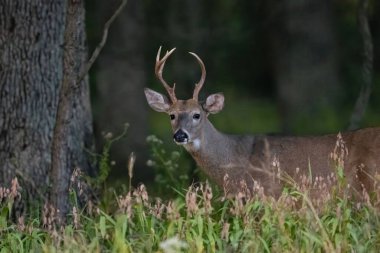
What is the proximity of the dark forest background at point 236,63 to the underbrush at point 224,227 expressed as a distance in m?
5.84

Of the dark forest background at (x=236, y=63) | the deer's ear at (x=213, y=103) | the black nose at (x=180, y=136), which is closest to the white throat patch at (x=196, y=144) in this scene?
the black nose at (x=180, y=136)

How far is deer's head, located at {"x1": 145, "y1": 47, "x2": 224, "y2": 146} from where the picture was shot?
413 inches

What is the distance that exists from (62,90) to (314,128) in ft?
28.3

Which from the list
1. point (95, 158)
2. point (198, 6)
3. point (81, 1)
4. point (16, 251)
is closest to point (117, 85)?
point (198, 6)

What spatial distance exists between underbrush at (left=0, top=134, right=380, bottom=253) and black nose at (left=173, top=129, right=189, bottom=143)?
1.30 meters

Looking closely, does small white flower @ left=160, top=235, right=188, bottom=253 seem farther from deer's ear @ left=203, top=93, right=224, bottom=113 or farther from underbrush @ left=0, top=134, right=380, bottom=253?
deer's ear @ left=203, top=93, right=224, bottom=113

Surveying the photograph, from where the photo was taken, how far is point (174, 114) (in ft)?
35.4

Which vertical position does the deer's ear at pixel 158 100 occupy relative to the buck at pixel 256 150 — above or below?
above

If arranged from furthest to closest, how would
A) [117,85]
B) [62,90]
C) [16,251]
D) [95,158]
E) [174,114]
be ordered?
[117,85]
[95,158]
[174,114]
[62,90]
[16,251]

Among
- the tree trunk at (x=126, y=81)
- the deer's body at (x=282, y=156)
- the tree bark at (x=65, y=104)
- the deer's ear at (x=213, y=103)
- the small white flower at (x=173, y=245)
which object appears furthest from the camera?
the tree trunk at (x=126, y=81)

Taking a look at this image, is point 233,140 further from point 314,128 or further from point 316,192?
point 314,128

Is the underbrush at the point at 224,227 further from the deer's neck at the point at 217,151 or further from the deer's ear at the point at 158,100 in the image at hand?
the deer's ear at the point at 158,100

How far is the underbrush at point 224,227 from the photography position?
8.24m

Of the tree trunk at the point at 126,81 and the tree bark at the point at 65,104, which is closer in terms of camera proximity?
the tree bark at the point at 65,104
